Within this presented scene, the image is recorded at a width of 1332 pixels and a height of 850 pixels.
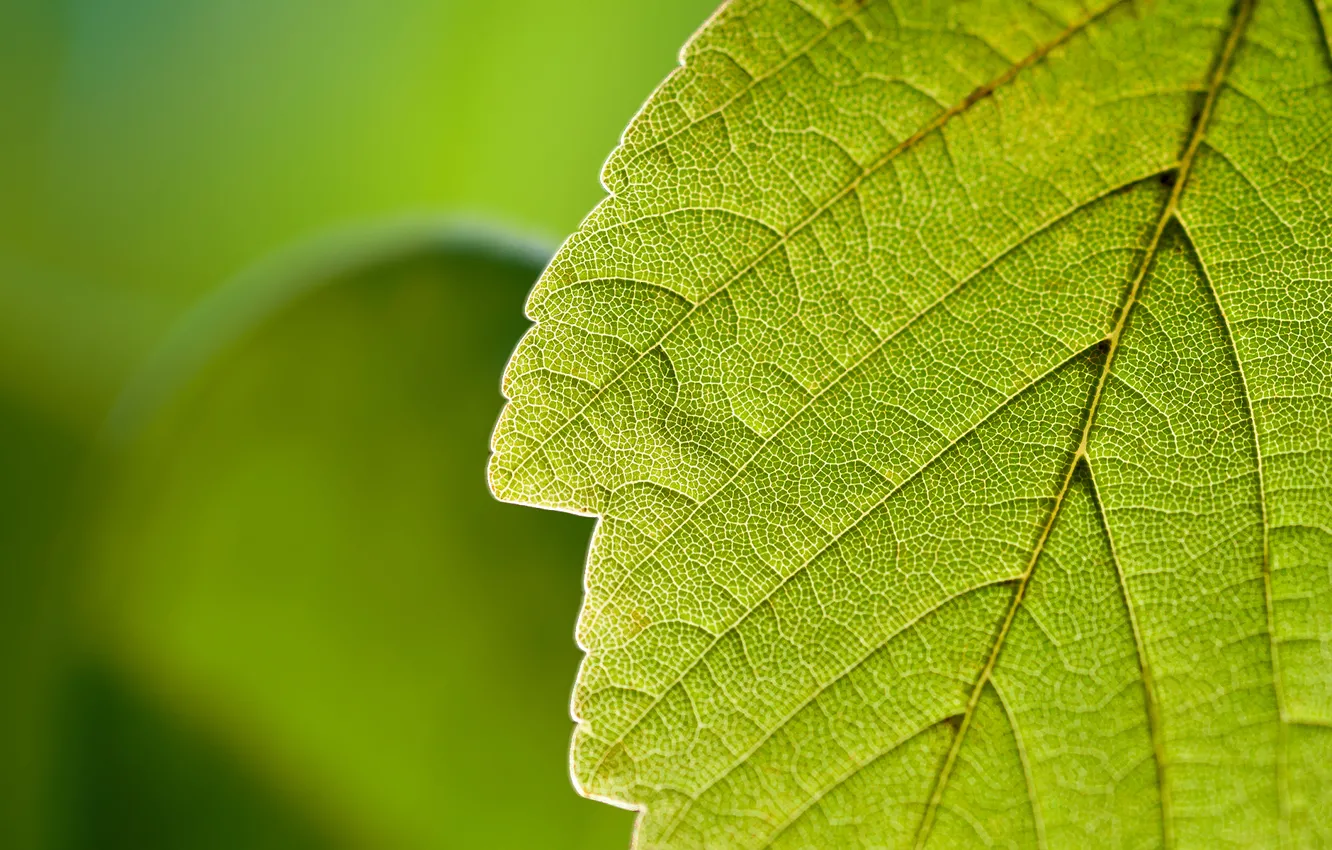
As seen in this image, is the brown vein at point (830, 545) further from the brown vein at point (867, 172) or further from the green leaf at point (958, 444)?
the brown vein at point (867, 172)

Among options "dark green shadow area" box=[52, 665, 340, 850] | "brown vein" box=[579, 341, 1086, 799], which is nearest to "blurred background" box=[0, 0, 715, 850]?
"dark green shadow area" box=[52, 665, 340, 850]

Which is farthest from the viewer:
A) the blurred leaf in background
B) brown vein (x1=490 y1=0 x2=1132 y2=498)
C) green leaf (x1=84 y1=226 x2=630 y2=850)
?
the blurred leaf in background

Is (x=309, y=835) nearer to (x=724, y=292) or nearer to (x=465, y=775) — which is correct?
(x=465, y=775)

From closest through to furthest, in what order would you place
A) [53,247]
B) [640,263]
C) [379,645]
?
1. [640,263]
2. [379,645]
3. [53,247]

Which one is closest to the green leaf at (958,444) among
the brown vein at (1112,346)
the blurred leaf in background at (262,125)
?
the brown vein at (1112,346)

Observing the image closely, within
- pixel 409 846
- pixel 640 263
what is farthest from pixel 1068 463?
pixel 409 846

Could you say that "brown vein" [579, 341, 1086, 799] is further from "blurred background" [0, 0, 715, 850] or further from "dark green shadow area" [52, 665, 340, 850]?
"dark green shadow area" [52, 665, 340, 850]
